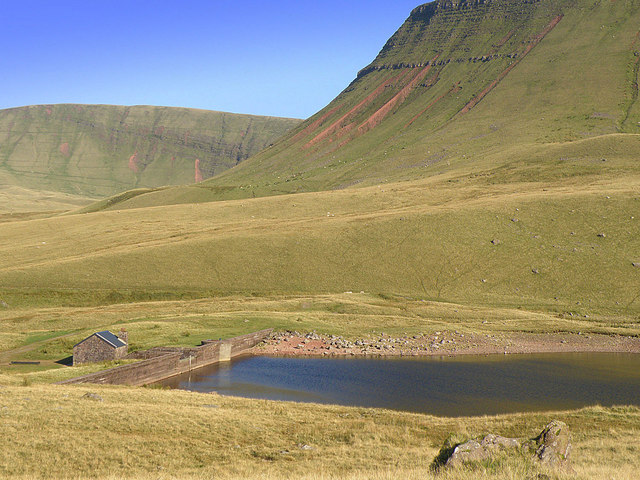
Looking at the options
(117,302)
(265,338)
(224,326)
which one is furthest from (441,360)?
(117,302)

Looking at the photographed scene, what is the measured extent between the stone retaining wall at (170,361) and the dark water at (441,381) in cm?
127

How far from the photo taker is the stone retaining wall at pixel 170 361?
45.6 meters

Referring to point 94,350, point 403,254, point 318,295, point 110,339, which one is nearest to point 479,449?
point 94,350

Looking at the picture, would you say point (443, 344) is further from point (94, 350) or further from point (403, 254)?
point (403, 254)

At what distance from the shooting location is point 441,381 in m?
51.8

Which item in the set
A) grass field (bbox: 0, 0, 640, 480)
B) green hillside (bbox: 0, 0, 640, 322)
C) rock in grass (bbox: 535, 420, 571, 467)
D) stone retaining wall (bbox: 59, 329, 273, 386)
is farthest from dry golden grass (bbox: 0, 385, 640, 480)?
green hillside (bbox: 0, 0, 640, 322)

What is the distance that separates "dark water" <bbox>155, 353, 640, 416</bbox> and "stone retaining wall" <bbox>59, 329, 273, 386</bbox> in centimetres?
127

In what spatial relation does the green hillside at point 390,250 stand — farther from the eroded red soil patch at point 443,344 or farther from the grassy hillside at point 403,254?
the eroded red soil patch at point 443,344

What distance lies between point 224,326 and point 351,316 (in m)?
15.6

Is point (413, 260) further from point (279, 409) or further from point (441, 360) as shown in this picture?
point (279, 409)

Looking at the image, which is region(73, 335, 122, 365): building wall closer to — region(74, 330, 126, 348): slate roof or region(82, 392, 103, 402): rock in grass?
region(74, 330, 126, 348): slate roof

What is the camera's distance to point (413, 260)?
98.2 m

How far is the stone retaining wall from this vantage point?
1795 inches

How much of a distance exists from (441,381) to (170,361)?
933 inches
